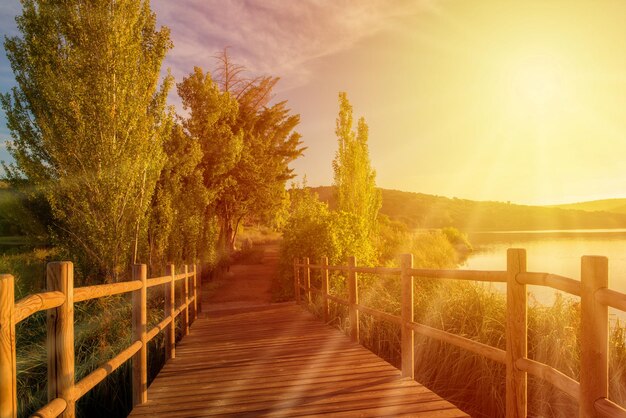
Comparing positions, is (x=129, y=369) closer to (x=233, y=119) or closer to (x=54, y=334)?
(x=54, y=334)

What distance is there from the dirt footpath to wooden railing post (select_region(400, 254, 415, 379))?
8.75 metres

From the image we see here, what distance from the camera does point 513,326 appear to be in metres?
3.43

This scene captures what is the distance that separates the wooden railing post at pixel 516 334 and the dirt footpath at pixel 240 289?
10.6 m

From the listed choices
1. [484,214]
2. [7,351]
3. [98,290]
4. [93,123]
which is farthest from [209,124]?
[484,214]

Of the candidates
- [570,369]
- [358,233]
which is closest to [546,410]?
[570,369]

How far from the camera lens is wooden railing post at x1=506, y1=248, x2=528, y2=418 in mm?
3373

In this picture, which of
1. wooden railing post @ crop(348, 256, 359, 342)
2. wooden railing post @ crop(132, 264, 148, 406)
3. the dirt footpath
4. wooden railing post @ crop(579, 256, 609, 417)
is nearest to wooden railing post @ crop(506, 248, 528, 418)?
wooden railing post @ crop(579, 256, 609, 417)

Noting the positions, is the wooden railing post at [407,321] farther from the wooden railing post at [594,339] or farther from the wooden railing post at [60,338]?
the wooden railing post at [60,338]

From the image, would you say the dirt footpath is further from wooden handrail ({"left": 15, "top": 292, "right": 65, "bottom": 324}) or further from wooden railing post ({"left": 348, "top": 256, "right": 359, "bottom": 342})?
wooden handrail ({"left": 15, "top": 292, "right": 65, "bottom": 324})

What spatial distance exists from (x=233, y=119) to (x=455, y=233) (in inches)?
944

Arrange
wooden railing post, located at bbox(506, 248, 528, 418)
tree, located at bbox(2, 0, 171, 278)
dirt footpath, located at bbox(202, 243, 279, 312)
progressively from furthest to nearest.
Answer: dirt footpath, located at bbox(202, 243, 279, 312) < tree, located at bbox(2, 0, 171, 278) < wooden railing post, located at bbox(506, 248, 528, 418)

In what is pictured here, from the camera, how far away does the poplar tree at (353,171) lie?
1895cm

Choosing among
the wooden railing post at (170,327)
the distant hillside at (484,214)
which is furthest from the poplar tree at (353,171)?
the distant hillside at (484,214)

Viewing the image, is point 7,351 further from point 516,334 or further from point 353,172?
point 353,172
